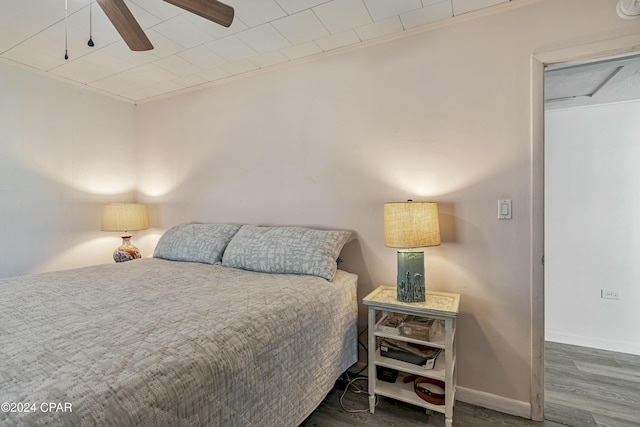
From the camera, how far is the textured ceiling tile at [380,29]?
1951 mm

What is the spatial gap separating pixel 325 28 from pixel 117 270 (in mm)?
2113

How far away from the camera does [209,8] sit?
1.44m

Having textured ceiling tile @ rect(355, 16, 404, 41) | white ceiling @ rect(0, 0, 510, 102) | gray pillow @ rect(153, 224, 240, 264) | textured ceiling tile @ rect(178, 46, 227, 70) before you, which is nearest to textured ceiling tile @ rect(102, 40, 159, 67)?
white ceiling @ rect(0, 0, 510, 102)

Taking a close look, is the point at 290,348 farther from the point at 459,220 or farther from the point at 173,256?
the point at 173,256

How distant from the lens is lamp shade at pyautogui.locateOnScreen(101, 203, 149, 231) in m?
2.92

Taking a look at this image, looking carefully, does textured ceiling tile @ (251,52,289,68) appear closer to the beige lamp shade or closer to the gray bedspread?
the beige lamp shade

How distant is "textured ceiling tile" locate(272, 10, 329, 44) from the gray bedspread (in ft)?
5.24

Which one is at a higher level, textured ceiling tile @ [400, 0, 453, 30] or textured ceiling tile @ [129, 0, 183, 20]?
textured ceiling tile @ [400, 0, 453, 30]

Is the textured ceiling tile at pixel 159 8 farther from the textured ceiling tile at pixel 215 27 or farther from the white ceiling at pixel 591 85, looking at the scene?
the white ceiling at pixel 591 85

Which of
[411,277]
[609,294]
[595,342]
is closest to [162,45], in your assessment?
[411,277]

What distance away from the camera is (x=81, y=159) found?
2.94 metres

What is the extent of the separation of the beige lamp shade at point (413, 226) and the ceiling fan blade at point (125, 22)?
62.8 inches

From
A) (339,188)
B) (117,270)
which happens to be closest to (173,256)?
(117,270)

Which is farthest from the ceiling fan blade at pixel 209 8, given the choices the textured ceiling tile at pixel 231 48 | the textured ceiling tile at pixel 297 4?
the textured ceiling tile at pixel 231 48
